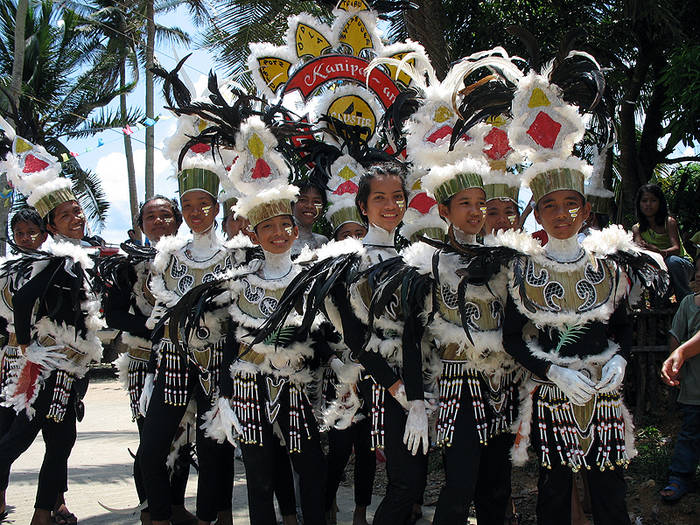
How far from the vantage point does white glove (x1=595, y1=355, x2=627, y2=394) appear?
3146mm

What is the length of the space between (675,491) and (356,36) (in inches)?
170

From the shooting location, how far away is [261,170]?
13.2ft

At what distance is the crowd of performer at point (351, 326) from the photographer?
328cm

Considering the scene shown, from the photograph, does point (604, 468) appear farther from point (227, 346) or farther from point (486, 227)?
point (227, 346)

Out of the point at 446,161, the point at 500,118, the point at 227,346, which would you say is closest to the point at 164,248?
the point at 227,346

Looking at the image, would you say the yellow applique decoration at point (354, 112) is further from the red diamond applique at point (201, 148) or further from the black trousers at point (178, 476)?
the black trousers at point (178, 476)

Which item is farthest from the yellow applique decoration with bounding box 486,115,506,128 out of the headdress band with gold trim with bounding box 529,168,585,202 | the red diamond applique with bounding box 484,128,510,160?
the headdress band with gold trim with bounding box 529,168,585,202

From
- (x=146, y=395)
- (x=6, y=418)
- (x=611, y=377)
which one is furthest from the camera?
(x=6, y=418)

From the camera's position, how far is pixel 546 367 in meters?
3.18

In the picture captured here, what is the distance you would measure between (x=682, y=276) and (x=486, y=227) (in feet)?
8.48

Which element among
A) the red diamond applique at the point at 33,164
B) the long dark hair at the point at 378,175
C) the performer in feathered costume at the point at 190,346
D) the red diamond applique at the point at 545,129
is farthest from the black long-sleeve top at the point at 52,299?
the red diamond applique at the point at 545,129

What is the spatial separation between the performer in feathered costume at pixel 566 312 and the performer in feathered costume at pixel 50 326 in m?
2.99

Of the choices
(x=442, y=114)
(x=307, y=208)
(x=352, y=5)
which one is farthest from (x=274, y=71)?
(x=442, y=114)

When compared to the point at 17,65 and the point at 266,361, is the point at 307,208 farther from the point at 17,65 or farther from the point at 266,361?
the point at 17,65
